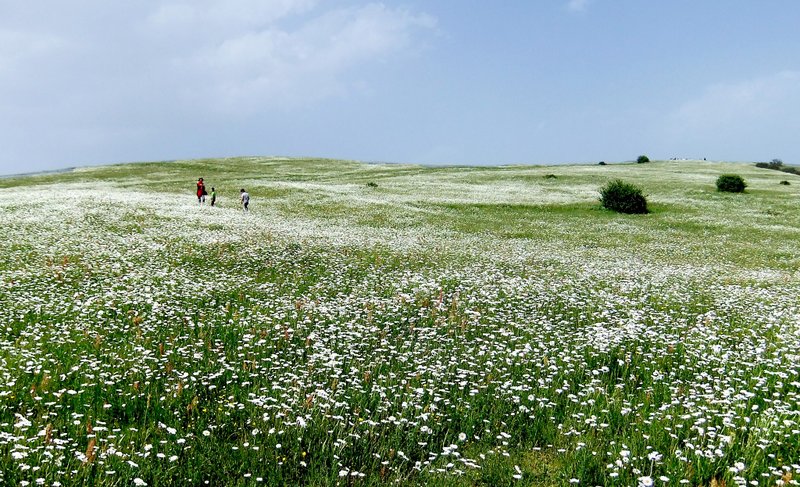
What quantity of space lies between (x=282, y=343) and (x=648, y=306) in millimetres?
11544

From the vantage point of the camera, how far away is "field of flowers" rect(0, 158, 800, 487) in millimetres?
6723

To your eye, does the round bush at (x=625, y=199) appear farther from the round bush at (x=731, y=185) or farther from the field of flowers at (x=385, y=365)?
the round bush at (x=731, y=185)

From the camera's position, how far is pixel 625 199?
47.2 metres

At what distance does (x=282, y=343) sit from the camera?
448 inches

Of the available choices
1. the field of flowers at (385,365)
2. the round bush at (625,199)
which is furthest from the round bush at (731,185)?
the field of flowers at (385,365)

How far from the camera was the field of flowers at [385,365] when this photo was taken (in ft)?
22.1

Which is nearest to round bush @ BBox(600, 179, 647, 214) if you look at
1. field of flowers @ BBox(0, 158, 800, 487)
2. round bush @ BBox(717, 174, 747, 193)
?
field of flowers @ BBox(0, 158, 800, 487)

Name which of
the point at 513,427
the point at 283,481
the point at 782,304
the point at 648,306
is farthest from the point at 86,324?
the point at 782,304

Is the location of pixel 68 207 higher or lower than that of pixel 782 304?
higher

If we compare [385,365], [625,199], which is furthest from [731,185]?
[385,365]

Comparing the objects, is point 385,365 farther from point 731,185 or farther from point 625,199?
point 731,185

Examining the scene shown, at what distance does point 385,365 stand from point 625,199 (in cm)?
4333

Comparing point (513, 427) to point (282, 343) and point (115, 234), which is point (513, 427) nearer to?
point (282, 343)

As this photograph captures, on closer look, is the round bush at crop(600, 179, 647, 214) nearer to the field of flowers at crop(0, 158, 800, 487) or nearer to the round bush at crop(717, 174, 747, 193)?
the field of flowers at crop(0, 158, 800, 487)
